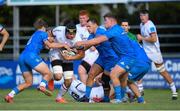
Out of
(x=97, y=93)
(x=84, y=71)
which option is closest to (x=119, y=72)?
(x=97, y=93)

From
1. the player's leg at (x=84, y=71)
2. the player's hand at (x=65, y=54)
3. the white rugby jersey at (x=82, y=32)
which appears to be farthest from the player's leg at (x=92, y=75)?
the white rugby jersey at (x=82, y=32)

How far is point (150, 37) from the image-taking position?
22859 millimetres

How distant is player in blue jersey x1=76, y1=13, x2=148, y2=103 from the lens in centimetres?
1894

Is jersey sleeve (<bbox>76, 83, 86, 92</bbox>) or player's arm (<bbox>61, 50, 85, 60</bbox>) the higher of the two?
player's arm (<bbox>61, 50, 85, 60</bbox>)

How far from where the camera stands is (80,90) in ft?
66.7

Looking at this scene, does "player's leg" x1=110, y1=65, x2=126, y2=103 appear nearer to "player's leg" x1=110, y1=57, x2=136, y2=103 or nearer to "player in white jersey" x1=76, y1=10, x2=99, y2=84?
"player's leg" x1=110, y1=57, x2=136, y2=103

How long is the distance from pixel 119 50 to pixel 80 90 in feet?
5.60

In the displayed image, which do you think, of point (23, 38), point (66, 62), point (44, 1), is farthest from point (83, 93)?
point (23, 38)

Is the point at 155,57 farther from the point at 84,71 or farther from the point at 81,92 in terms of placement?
the point at 81,92

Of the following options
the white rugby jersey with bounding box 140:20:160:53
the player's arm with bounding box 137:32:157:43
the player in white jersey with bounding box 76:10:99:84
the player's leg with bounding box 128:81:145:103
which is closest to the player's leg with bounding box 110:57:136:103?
the player's leg with bounding box 128:81:145:103

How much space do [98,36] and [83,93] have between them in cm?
191

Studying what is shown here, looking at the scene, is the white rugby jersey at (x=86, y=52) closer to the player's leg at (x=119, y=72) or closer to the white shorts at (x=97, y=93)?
the white shorts at (x=97, y=93)

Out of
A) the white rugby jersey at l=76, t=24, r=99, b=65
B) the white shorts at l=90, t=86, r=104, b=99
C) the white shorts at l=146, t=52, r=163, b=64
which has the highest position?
the white rugby jersey at l=76, t=24, r=99, b=65

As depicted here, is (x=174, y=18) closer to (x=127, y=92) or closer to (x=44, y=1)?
(x=44, y=1)
